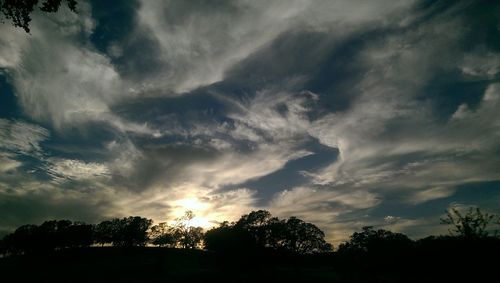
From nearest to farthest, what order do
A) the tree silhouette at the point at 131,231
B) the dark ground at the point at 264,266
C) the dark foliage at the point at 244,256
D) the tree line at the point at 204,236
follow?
the dark ground at the point at 264,266, the dark foliage at the point at 244,256, the tree line at the point at 204,236, the tree silhouette at the point at 131,231

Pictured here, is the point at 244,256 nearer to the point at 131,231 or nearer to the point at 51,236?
the point at 131,231

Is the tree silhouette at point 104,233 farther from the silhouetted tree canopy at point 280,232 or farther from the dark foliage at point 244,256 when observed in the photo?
the silhouetted tree canopy at point 280,232

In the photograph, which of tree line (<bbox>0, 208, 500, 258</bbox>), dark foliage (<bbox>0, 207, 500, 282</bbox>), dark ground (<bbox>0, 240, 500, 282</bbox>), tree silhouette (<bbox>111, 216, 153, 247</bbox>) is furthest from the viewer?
tree silhouette (<bbox>111, 216, 153, 247</bbox>)

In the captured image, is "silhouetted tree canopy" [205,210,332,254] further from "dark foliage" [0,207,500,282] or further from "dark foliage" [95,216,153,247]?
"dark foliage" [95,216,153,247]

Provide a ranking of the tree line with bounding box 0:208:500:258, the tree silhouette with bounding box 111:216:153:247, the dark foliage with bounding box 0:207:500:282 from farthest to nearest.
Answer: the tree silhouette with bounding box 111:216:153:247, the tree line with bounding box 0:208:500:258, the dark foliage with bounding box 0:207:500:282

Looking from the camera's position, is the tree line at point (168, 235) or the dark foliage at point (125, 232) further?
the dark foliage at point (125, 232)

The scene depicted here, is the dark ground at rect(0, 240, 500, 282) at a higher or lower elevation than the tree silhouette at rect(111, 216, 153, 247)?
lower

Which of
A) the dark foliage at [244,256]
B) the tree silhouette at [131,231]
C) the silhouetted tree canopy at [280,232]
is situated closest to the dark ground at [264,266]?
the dark foliage at [244,256]

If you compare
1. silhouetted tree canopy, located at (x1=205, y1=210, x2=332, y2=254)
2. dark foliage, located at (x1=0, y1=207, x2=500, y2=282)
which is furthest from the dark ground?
silhouetted tree canopy, located at (x1=205, y1=210, x2=332, y2=254)

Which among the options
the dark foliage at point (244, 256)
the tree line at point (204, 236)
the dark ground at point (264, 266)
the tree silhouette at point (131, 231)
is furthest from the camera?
the tree silhouette at point (131, 231)

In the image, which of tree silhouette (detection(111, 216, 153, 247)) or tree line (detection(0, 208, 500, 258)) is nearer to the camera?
tree line (detection(0, 208, 500, 258))

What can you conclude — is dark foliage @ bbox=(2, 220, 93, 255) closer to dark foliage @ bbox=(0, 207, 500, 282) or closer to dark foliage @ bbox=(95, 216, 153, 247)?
dark foliage @ bbox=(0, 207, 500, 282)

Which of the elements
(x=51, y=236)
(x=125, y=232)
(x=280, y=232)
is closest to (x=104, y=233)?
(x=125, y=232)

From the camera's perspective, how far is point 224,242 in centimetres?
9394
